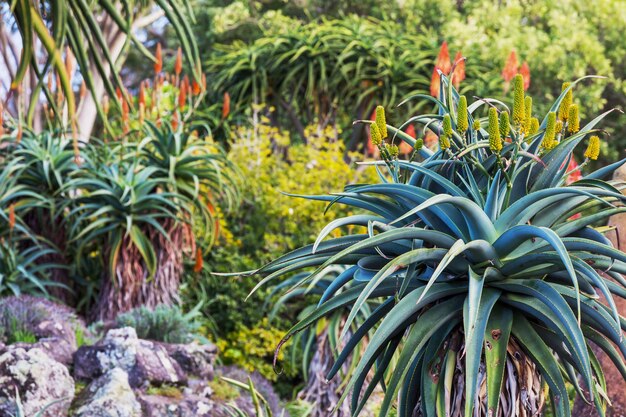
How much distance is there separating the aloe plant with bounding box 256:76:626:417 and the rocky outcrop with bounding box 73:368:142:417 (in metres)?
2.60

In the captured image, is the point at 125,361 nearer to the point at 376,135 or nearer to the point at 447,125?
the point at 376,135

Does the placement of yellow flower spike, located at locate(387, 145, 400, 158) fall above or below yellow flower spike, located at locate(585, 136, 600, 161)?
above

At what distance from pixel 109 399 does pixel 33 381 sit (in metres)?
0.50

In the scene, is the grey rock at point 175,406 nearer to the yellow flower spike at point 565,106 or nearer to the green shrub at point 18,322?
the green shrub at point 18,322

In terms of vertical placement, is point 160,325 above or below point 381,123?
below

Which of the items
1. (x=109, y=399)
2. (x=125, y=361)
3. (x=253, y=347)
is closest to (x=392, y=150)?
(x=109, y=399)

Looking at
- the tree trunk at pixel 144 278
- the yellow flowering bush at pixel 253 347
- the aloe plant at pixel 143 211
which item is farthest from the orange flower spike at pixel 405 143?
the yellow flowering bush at pixel 253 347

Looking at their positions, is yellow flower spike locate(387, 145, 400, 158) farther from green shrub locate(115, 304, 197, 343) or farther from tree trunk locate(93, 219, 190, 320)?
tree trunk locate(93, 219, 190, 320)

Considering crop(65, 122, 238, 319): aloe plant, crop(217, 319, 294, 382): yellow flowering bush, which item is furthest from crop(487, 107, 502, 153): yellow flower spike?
crop(217, 319, 294, 382): yellow flowering bush

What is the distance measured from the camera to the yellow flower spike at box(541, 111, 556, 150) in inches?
110

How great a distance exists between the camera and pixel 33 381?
210 inches

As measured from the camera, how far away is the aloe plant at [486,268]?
107 inches

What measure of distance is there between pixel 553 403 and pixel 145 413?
10.5 feet

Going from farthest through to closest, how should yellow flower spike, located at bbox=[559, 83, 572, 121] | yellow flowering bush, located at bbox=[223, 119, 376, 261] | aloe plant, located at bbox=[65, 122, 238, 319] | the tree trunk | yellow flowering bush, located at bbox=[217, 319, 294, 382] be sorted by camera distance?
yellow flowering bush, located at bbox=[223, 119, 376, 261] < yellow flowering bush, located at bbox=[217, 319, 294, 382] < the tree trunk < aloe plant, located at bbox=[65, 122, 238, 319] < yellow flower spike, located at bbox=[559, 83, 572, 121]
